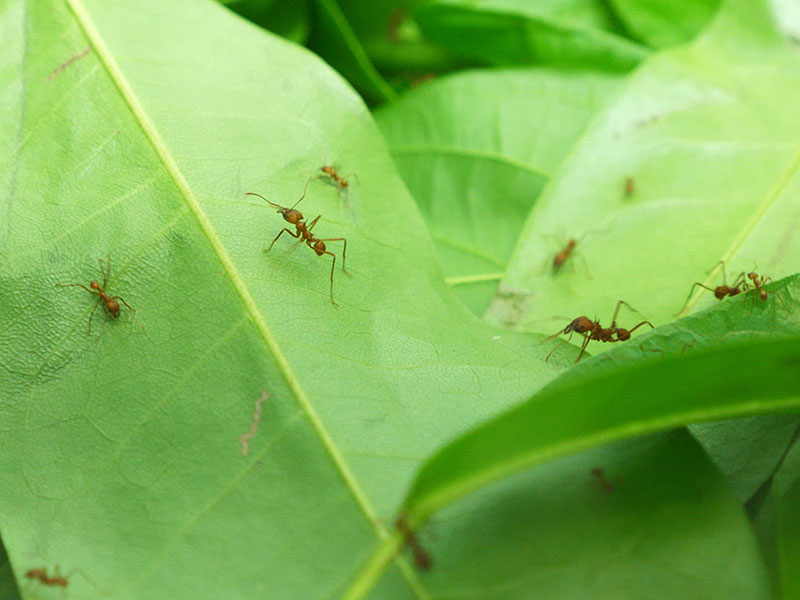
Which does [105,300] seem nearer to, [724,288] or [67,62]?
[67,62]

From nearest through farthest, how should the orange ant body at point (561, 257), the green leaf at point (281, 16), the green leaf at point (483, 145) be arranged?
the orange ant body at point (561, 257)
the green leaf at point (483, 145)
the green leaf at point (281, 16)

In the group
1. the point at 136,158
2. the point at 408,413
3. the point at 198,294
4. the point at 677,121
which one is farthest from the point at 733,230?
the point at 136,158

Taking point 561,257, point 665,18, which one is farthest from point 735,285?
point 665,18

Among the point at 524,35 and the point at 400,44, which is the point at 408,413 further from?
the point at 400,44

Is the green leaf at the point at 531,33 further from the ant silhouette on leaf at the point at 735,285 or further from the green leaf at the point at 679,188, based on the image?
the ant silhouette on leaf at the point at 735,285

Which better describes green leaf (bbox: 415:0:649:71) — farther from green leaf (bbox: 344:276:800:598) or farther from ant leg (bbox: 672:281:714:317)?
green leaf (bbox: 344:276:800:598)

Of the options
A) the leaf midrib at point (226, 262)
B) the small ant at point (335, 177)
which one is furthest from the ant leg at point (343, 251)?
the leaf midrib at point (226, 262)
